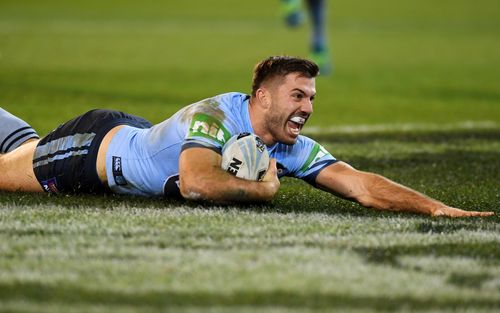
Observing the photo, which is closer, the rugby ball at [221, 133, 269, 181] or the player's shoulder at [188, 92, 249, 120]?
the rugby ball at [221, 133, 269, 181]

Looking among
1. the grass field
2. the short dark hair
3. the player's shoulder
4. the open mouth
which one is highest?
the short dark hair

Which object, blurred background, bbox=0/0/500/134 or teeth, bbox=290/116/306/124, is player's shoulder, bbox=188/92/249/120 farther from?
blurred background, bbox=0/0/500/134

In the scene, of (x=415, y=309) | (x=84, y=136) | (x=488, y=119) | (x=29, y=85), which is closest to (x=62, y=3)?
(x=29, y=85)

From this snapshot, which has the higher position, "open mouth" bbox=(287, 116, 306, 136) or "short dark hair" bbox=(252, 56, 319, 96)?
"short dark hair" bbox=(252, 56, 319, 96)

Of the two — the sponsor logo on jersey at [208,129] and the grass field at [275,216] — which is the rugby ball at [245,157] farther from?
the grass field at [275,216]

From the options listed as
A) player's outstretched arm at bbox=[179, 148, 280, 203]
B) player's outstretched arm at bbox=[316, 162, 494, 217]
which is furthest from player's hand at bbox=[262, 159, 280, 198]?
player's outstretched arm at bbox=[316, 162, 494, 217]

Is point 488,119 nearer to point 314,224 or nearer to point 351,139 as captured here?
point 351,139

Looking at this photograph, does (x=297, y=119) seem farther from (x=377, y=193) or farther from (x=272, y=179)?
(x=377, y=193)

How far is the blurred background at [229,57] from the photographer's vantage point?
13.1 m

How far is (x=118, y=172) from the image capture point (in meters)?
6.53

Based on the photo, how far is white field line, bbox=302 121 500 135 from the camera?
11.2 meters

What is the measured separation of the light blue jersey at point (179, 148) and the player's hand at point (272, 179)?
23 cm

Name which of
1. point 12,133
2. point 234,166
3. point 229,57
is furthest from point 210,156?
point 229,57

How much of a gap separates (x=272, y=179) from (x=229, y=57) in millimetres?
13751
